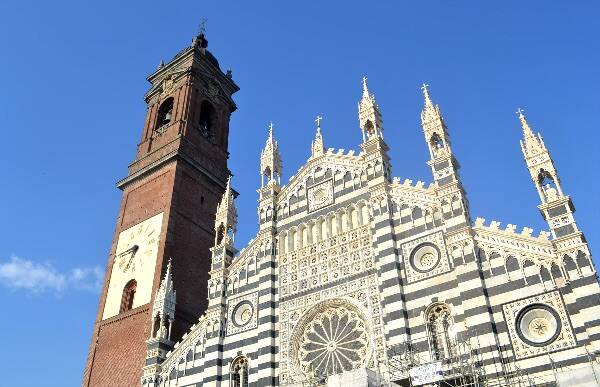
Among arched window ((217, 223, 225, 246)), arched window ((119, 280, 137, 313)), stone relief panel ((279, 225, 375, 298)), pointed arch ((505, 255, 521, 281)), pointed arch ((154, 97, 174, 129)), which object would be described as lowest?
pointed arch ((505, 255, 521, 281))

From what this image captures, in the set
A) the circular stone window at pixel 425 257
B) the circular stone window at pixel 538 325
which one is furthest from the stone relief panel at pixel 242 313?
the circular stone window at pixel 538 325

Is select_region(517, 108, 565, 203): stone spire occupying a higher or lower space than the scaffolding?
higher

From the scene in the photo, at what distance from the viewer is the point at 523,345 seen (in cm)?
1881

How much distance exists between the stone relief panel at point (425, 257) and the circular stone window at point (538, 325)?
338 cm

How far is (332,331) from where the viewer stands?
78.3 ft

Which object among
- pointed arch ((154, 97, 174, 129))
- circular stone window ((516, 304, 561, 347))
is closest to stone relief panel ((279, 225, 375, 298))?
circular stone window ((516, 304, 561, 347))

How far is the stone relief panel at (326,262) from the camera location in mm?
24516

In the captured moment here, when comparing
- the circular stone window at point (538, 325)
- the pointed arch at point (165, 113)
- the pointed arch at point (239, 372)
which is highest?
the pointed arch at point (165, 113)

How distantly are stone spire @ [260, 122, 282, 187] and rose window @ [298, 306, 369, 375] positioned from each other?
8.69m

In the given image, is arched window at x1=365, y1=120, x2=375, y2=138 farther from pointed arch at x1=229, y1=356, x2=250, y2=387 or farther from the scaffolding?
pointed arch at x1=229, y1=356, x2=250, y2=387

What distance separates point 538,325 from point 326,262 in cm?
948

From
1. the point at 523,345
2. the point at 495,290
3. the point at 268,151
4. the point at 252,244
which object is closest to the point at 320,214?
the point at 252,244

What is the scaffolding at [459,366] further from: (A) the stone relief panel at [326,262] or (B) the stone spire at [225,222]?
(B) the stone spire at [225,222]

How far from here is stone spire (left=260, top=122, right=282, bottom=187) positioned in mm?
30406
